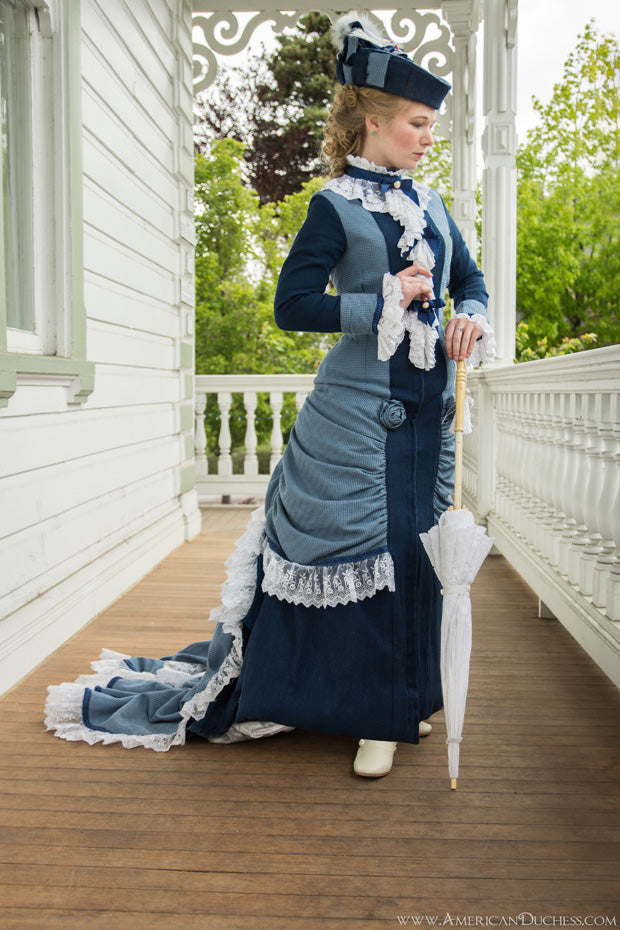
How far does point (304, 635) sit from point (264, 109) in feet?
53.8

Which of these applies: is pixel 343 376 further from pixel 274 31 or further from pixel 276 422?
pixel 276 422

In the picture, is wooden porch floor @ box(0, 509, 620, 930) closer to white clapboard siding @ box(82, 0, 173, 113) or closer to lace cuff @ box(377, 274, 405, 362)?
lace cuff @ box(377, 274, 405, 362)

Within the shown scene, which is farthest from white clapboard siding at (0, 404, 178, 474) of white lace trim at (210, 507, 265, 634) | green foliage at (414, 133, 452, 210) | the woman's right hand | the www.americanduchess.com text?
green foliage at (414, 133, 452, 210)

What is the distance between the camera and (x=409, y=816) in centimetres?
175

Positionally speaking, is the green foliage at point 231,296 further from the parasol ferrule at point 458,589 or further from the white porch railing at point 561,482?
the parasol ferrule at point 458,589

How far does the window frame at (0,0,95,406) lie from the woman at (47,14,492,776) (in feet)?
3.70

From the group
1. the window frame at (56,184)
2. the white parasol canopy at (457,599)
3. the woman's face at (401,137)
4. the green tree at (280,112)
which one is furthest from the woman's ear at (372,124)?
the green tree at (280,112)

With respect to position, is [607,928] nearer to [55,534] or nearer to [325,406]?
[325,406]

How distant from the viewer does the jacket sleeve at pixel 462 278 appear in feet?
6.85

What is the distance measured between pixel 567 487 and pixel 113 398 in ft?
6.07

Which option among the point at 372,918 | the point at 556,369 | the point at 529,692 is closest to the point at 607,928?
the point at 372,918

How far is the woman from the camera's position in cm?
187

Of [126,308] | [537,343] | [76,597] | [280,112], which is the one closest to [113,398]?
[126,308]

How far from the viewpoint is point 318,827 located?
1.71 meters
